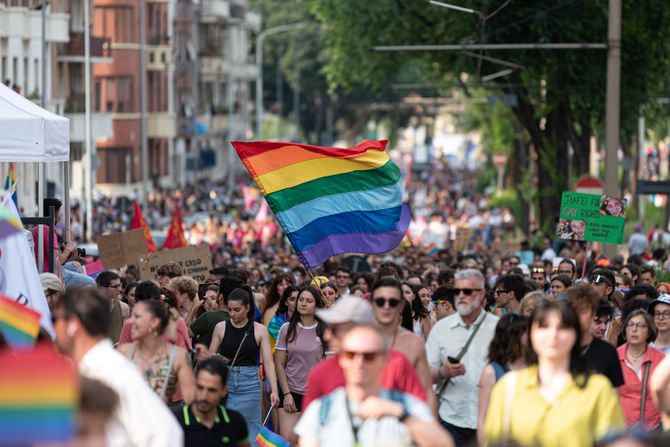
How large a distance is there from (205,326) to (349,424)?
236 inches

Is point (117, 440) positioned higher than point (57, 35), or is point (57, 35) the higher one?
point (57, 35)

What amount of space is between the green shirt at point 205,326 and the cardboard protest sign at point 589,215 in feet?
26.0

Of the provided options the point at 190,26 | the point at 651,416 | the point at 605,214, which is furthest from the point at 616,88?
the point at 190,26

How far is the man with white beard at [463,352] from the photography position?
408 inches

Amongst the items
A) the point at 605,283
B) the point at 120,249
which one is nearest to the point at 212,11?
the point at 120,249

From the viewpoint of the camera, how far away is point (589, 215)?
2072 centimetres

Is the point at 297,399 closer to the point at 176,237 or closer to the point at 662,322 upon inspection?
the point at 662,322

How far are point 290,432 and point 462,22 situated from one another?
25.1m

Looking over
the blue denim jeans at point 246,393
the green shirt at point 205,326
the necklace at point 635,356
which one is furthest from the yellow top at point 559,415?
the green shirt at point 205,326

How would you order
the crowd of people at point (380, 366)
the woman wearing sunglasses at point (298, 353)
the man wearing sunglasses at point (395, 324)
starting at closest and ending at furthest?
the crowd of people at point (380, 366), the man wearing sunglasses at point (395, 324), the woman wearing sunglasses at point (298, 353)

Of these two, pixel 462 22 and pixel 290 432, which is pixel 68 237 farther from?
pixel 462 22

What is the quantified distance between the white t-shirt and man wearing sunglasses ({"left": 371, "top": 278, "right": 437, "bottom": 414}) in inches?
66.8

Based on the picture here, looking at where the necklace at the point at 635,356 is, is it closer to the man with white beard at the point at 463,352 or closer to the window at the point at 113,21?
the man with white beard at the point at 463,352

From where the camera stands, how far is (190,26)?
300ft
